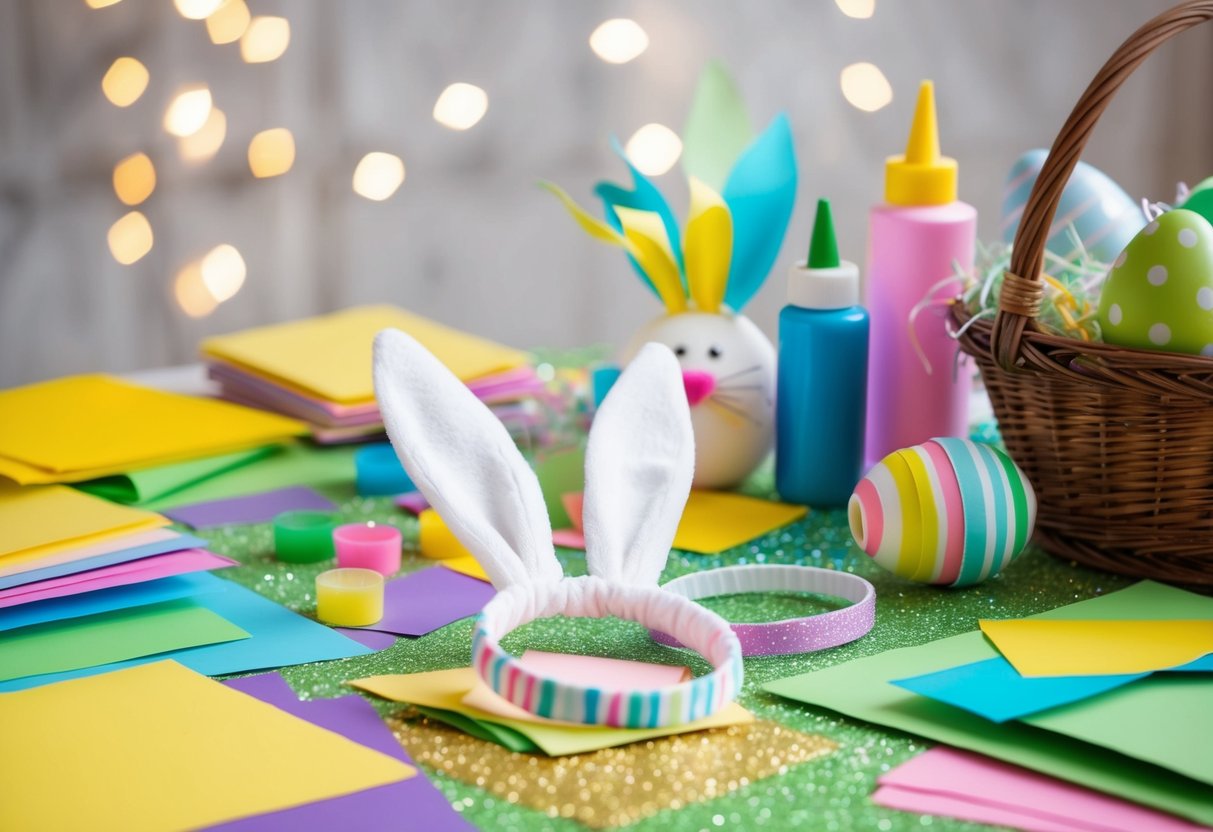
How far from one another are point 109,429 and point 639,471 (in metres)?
0.46

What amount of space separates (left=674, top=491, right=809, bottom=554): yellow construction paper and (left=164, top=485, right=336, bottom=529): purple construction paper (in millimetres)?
250

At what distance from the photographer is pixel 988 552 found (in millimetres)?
782

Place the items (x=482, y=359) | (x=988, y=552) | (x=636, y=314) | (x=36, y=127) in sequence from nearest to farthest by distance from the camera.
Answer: (x=988, y=552) → (x=482, y=359) → (x=36, y=127) → (x=636, y=314)

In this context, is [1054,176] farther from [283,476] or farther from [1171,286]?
[283,476]

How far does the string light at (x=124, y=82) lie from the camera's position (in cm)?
137

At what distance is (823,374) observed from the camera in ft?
3.03

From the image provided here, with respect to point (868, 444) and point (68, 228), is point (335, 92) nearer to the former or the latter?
point (68, 228)

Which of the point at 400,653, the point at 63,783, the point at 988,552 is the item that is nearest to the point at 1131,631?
the point at 988,552

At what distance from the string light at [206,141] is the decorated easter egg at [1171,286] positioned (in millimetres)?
1006

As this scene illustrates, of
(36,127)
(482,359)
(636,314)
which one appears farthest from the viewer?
(636,314)

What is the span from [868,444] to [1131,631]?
30cm

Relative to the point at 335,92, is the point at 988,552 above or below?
below

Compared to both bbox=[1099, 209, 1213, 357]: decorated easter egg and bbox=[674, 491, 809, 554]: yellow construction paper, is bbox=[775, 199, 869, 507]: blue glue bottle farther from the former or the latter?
bbox=[1099, 209, 1213, 357]: decorated easter egg

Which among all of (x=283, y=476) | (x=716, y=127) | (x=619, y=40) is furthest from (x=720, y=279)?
(x=619, y=40)
